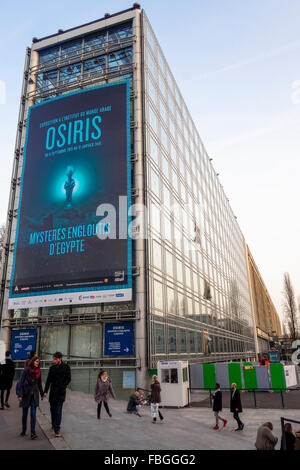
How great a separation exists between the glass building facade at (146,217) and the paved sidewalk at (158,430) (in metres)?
5.67

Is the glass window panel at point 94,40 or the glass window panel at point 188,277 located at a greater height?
the glass window panel at point 94,40

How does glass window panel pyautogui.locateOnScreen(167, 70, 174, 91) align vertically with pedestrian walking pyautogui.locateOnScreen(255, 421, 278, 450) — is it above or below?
above

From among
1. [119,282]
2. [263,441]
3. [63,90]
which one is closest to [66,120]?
[63,90]

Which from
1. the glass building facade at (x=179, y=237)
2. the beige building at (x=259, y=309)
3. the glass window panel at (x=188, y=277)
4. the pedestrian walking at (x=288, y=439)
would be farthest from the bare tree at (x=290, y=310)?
the pedestrian walking at (x=288, y=439)

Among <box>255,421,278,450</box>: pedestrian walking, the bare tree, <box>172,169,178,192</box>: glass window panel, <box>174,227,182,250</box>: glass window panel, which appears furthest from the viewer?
the bare tree

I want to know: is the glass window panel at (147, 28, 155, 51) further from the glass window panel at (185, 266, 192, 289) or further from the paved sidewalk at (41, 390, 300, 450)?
the paved sidewalk at (41, 390, 300, 450)

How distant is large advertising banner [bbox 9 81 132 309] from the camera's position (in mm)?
21828

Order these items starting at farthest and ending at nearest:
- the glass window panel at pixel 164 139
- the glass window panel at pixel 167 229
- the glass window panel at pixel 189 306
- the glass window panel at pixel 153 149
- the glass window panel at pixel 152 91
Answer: the glass window panel at pixel 189 306, the glass window panel at pixel 164 139, the glass window panel at pixel 152 91, the glass window panel at pixel 167 229, the glass window panel at pixel 153 149

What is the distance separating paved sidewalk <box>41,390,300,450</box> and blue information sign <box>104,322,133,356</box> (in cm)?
423

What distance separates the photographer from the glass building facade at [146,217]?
849 inches

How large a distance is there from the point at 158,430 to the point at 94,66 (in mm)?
26739

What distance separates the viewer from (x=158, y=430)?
11.4 meters

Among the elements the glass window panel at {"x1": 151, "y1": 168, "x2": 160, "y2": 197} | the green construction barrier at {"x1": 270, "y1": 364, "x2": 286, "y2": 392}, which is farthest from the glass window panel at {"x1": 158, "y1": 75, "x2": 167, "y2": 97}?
the green construction barrier at {"x1": 270, "y1": 364, "x2": 286, "y2": 392}

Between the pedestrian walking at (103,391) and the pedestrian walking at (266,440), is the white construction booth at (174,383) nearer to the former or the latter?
the pedestrian walking at (103,391)
